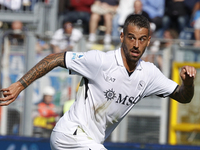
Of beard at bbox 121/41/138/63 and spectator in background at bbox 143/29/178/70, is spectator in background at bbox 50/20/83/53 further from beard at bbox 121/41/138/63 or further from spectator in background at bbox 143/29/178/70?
beard at bbox 121/41/138/63

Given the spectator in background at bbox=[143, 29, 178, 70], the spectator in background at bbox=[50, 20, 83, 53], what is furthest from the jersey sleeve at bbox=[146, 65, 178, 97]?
the spectator in background at bbox=[50, 20, 83, 53]

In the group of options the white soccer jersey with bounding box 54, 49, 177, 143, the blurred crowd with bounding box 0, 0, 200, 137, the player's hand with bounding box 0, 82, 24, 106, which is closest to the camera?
the player's hand with bounding box 0, 82, 24, 106

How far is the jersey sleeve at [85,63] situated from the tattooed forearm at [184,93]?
37.5 inches

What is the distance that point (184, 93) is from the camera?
415 cm

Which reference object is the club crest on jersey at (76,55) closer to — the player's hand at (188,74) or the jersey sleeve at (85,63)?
the jersey sleeve at (85,63)

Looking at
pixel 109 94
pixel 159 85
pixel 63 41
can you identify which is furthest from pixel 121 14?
pixel 109 94

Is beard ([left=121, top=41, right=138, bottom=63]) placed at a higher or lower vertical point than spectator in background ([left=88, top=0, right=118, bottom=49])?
lower

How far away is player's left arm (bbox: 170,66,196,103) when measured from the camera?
12.7 feet

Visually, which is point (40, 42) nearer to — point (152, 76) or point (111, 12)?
point (111, 12)

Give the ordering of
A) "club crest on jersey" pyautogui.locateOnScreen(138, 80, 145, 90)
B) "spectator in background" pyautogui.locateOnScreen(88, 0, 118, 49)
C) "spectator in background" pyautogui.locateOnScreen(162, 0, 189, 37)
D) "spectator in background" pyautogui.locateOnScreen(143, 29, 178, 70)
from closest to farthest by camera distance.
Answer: "club crest on jersey" pyautogui.locateOnScreen(138, 80, 145, 90) → "spectator in background" pyautogui.locateOnScreen(143, 29, 178, 70) → "spectator in background" pyautogui.locateOnScreen(88, 0, 118, 49) → "spectator in background" pyautogui.locateOnScreen(162, 0, 189, 37)

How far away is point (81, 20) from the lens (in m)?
9.80

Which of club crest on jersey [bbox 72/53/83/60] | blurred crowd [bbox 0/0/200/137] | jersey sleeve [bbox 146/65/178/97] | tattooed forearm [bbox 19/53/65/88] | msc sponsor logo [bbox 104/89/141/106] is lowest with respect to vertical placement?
msc sponsor logo [bbox 104/89/141/106]

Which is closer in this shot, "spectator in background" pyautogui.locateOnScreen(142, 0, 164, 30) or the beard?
the beard

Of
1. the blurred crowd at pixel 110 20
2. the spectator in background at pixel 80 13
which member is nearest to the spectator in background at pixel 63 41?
the blurred crowd at pixel 110 20
